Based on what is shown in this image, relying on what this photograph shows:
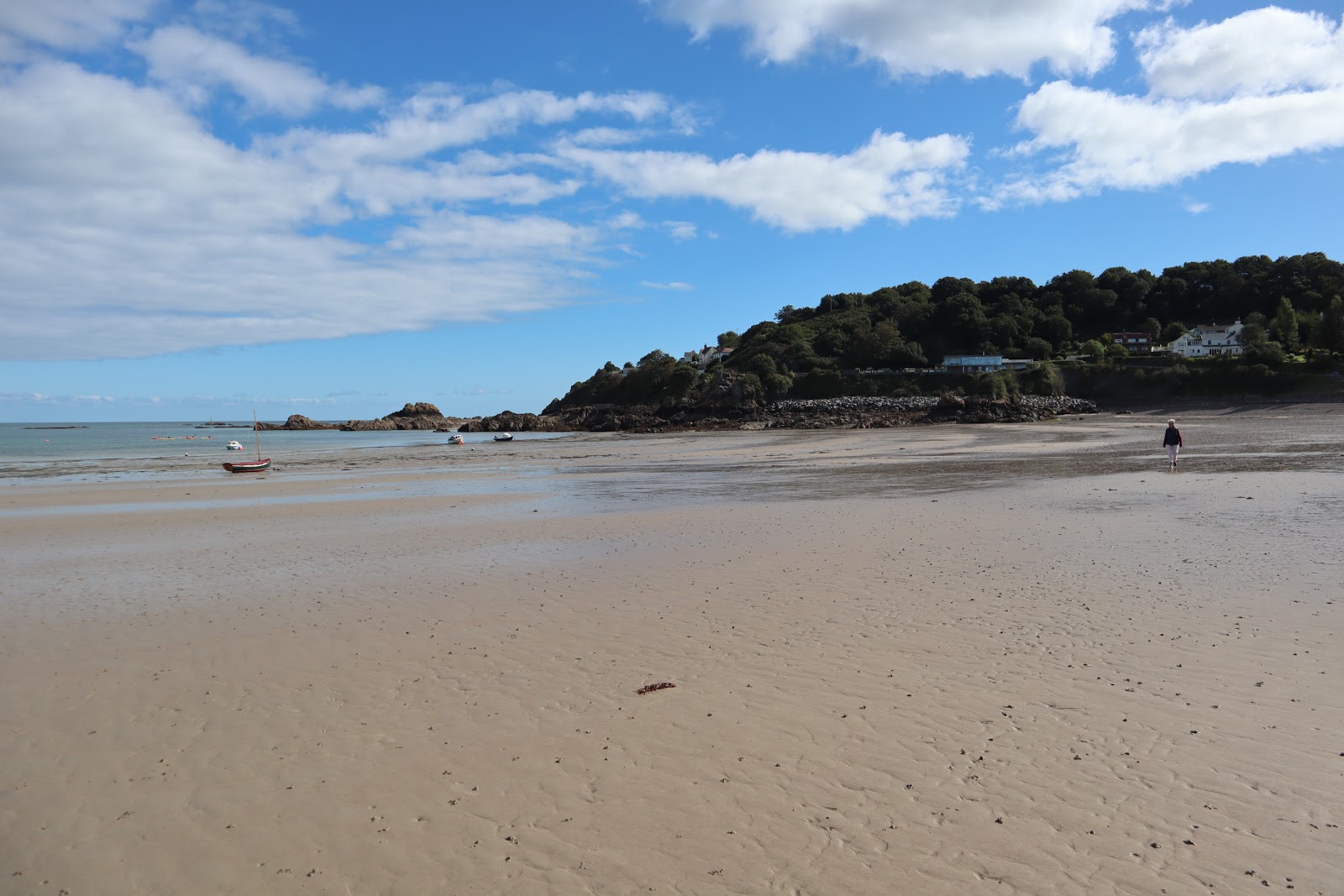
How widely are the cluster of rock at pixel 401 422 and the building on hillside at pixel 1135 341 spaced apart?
90.8 metres

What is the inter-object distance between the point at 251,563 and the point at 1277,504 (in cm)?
1897

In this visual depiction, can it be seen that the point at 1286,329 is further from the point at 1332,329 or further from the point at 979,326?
the point at 979,326

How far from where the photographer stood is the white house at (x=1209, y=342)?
8569 centimetres

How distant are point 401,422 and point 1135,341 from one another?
3995 inches

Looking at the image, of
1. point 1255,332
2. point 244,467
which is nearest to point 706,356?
point 1255,332

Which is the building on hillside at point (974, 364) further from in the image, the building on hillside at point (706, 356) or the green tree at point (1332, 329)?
the building on hillside at point (706, 356)

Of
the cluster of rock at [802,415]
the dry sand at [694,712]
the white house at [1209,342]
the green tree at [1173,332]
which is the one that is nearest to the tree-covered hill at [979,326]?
the green tree at [1173,332]

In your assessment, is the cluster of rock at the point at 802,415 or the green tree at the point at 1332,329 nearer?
the cluster of rock at the point at 802,415

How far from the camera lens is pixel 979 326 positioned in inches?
4063

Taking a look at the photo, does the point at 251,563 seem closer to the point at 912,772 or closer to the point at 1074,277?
the point at 912,772

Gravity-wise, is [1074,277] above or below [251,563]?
above

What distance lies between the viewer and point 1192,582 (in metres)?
9.24

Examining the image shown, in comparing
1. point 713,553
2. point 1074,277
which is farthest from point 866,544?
point 1074,277

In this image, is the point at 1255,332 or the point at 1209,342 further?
the point at 1209,342
